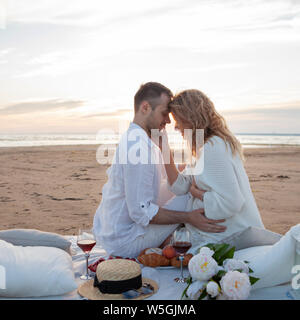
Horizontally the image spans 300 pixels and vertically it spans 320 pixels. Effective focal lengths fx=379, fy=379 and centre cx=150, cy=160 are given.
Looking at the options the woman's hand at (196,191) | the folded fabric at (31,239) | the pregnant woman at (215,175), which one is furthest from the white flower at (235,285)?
the folded fabric at (31,239)

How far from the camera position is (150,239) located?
3.60m

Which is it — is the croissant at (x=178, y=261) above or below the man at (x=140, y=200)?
below

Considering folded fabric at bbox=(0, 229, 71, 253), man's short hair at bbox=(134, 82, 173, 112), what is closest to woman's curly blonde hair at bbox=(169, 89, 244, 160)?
man's short hair at bbox=(134, 82, 173, 112)

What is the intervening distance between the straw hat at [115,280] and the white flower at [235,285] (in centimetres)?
59

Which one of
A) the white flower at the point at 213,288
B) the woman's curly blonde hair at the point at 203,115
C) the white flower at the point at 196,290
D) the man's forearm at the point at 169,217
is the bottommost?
the white flower at the point at 196,290

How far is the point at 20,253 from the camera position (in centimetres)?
296

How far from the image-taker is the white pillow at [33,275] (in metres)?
2.74

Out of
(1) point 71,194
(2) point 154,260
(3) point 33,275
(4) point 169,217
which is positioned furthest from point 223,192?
(1) point 71,194

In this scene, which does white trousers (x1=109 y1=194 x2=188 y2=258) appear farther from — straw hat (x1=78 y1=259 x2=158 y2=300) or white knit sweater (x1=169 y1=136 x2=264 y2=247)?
straw hat (x1=78 y1=259 x2=158 y2=300)

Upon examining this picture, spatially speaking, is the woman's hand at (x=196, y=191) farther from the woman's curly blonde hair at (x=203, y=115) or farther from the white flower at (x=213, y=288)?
the white flower at (x=213, y=288)

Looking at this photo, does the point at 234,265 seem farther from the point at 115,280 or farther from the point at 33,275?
the point at 33,275

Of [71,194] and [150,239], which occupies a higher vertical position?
[150,239]

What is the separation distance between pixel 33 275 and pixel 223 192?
1655 mm
